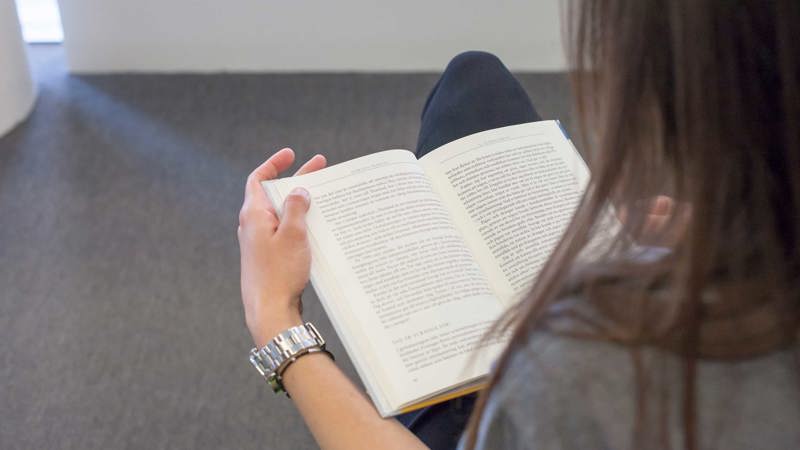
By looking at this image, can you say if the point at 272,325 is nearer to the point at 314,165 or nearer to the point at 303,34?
the point at 314,165

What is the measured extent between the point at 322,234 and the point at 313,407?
16 cm

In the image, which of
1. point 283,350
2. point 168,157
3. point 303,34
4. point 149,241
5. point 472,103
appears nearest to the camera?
point 283,350

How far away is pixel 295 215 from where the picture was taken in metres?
0.85

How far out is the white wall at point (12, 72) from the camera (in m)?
1.92

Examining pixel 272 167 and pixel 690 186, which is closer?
pixel 690 186

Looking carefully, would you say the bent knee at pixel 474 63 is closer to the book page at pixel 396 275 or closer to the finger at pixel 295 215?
the book page at pixel 396 275

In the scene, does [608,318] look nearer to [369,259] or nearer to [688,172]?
[688,172]

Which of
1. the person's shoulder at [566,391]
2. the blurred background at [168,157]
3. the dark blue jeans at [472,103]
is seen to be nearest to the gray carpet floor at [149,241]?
the blurred background at [168,157]

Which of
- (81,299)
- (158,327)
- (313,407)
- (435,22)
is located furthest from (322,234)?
(435,22)

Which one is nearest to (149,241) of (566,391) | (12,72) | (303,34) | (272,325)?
(12,72)

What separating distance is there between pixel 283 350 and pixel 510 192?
284 mm

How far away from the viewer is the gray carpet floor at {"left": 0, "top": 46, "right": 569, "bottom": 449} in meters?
1.37

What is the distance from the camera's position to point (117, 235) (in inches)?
66.7

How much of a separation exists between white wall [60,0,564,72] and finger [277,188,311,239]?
136cm
